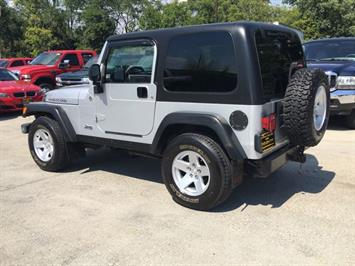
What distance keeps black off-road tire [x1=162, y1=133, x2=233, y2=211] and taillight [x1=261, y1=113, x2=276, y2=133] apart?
488 millimetres

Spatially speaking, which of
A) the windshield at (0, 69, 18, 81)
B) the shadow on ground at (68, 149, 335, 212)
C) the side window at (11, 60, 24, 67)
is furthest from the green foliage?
the shadow on ground at (68, 149, 335, 212)

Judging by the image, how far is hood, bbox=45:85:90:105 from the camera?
548cm

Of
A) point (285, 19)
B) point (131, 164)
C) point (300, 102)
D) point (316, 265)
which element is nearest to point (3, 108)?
point (131, 164)

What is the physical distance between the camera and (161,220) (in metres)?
4.20

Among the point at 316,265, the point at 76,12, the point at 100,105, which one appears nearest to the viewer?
the point at 316,265

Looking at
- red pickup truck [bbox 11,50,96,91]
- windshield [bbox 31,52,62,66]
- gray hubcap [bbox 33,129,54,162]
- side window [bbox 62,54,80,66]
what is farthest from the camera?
side window [bbox 62,54,80,66]

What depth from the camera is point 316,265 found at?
3277 mm

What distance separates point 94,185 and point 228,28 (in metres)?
2.66

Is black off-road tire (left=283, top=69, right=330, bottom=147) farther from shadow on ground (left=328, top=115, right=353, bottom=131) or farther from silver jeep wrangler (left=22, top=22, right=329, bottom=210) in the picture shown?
shadow on ground (left=328, top=115, right=353, bottom=131)

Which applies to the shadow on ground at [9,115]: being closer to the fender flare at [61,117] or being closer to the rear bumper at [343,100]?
A: the fender flare at [61,117]

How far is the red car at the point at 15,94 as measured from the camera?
37.2 ft

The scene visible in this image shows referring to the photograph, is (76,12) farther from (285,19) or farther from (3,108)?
(3,108)

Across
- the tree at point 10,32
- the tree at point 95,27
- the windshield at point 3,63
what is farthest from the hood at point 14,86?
the tree at point 10,32

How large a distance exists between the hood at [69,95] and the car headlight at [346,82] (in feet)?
16.1
